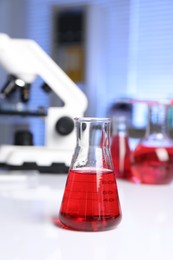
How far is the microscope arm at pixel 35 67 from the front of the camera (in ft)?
3.51

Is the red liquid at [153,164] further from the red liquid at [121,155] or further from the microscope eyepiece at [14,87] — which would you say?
the microscope eyepiece at [14,87]

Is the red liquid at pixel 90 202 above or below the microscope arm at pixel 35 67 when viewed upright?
below

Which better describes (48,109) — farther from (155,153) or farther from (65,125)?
(155,153)

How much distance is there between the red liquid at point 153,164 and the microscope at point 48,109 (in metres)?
0.22

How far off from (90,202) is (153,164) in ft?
1.36

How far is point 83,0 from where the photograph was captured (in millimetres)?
2895

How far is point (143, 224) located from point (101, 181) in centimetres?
10

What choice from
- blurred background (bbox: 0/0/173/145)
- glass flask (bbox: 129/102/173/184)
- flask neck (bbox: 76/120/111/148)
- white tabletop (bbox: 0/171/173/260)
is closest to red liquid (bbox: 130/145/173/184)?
glass flask (bbox: 129/102/173/184)

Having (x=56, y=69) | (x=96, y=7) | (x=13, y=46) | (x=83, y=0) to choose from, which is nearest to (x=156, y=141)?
(x=56, y=69)

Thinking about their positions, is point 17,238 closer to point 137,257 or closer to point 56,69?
point 137,257

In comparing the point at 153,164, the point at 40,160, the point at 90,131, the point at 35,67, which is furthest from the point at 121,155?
the point at 90,131

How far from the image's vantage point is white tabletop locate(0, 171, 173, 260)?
1.42 ft

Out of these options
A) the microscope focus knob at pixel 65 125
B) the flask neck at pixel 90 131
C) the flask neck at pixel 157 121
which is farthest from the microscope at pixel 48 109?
the flask neck at pixel 90 131

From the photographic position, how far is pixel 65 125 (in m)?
1.10
